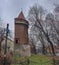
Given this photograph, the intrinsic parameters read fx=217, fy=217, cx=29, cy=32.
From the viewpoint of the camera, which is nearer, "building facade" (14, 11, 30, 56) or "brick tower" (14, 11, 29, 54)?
"building facade" (14, 11, 30, 56)

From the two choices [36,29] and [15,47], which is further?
[15,47]

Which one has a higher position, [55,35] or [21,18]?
[21,18]

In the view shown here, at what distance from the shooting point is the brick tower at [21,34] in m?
61.6

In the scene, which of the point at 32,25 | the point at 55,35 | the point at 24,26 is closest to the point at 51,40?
the point at 55,35

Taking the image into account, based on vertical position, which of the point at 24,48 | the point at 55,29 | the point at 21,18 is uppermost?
the point at 21,18

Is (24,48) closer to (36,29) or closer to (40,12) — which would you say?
(36,29)

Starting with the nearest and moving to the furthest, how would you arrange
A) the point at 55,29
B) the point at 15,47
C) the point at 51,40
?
the point at 55,29
the point at 51,40
the point at 15,47

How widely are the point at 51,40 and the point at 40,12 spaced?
27.3 feet

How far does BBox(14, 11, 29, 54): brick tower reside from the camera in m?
Answer: 61.6

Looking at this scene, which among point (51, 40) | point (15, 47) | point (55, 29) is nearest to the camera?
point (55, 29)

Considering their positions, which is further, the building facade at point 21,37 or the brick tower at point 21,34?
the brick tower at point 21,34

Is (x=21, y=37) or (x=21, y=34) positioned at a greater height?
(x=21, y=34)

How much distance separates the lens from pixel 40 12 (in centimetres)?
5916

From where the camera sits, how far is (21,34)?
62344 mm
